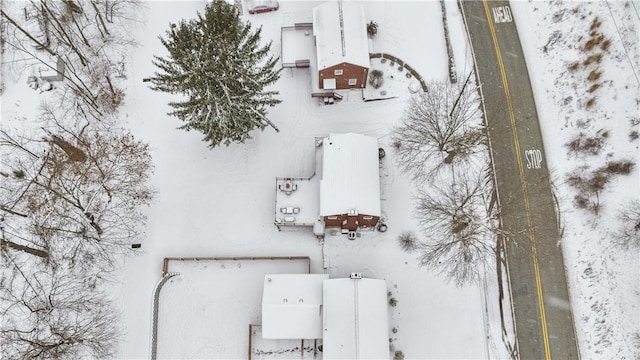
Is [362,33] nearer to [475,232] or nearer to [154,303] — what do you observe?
[475,232]

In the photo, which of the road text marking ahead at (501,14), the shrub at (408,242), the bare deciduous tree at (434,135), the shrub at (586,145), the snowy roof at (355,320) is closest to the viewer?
the snowy roof at (355,320)

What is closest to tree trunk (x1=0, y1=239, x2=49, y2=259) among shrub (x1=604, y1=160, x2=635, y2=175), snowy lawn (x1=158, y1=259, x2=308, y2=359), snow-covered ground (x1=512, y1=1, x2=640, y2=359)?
snowy lawn (x1=158, y1=259, x2=308, y2=359)

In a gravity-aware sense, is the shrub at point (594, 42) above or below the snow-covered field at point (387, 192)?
above

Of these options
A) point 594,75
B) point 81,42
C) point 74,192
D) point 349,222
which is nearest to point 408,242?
point 349,222

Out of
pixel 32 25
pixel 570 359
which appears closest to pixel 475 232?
pixel 570 359

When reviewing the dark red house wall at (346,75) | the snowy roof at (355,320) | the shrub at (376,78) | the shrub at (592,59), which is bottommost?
the snowy roof at (355,320)

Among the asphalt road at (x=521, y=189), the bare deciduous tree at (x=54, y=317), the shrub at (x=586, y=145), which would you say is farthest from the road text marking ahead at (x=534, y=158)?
the bare deciduous tree at (x=54, y=317)

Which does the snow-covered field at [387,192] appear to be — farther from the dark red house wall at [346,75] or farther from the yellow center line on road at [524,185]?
the yellow center line on road at [524,185]
